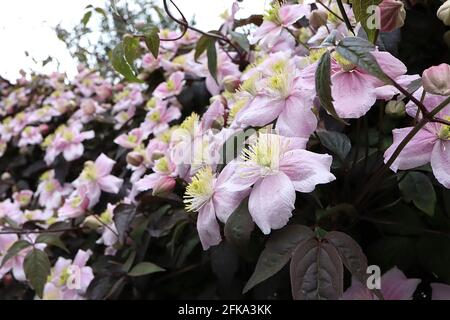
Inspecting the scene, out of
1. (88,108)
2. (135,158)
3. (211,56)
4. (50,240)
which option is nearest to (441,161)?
(211,56)

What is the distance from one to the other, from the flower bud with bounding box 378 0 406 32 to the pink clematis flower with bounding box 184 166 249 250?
0.73ft

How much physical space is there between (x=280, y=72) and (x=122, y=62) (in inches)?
8.0

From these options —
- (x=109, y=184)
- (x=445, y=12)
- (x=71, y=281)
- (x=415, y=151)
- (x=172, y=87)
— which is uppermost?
(x=445, y=12)

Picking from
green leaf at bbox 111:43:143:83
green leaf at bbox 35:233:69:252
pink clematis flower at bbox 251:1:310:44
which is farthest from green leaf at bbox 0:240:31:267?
pink clematis flower at bbox 251:1:310:44

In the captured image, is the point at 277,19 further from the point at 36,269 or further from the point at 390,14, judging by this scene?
the point at 36,269

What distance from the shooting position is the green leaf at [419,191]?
0.54m

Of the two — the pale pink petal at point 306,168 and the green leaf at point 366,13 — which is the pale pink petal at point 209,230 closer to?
the pale pink petal at point 306,168

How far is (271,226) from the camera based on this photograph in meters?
0.48

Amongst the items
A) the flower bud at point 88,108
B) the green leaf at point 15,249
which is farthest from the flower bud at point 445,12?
the flower bud at point 88,108

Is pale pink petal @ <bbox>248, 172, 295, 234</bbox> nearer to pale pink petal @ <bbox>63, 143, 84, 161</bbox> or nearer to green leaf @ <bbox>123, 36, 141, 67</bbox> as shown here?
green leaf @ <bbox>123, 36, 141, 67</bbox>

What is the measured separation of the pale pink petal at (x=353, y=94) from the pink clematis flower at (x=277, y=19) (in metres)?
0.25

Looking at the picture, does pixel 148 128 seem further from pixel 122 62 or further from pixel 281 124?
pixel 281 124

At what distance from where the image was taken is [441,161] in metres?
0.48

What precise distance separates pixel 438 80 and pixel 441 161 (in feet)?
0.27
